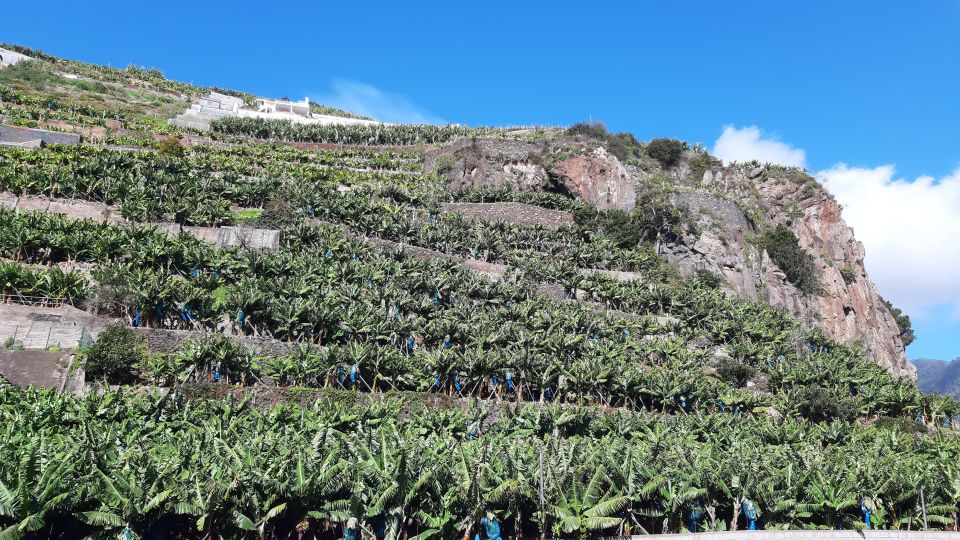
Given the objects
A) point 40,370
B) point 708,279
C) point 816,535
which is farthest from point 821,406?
point 40,370

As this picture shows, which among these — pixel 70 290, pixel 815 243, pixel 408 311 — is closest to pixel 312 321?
pixel 408 311

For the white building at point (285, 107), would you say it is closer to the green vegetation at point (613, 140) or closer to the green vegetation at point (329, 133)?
the green vegetation at point (329, 133)

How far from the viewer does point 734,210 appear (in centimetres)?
6041

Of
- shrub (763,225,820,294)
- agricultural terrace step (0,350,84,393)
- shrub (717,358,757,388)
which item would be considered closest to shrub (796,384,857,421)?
shrub (717,358,757,388)

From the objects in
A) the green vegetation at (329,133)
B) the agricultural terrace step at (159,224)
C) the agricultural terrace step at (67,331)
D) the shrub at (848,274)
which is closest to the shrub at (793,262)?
the shrub at (848,274)

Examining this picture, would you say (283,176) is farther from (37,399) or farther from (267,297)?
(37,399)

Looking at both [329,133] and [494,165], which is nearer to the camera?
[494,165]

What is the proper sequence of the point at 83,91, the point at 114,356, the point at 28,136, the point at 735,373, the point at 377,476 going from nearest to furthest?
A: the point at 377,476 < the point at 114,356 < the point at 735,373 < the point at 28,136 < the point at 83,91

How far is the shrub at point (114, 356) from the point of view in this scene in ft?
84.2

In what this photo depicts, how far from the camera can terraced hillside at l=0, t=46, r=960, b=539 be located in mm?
16234

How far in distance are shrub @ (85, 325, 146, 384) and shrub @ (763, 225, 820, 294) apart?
50.9m

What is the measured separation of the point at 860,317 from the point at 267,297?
54.0 meters

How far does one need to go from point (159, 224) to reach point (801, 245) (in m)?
55.2

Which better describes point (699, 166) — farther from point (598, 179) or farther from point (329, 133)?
point (329, 133)
